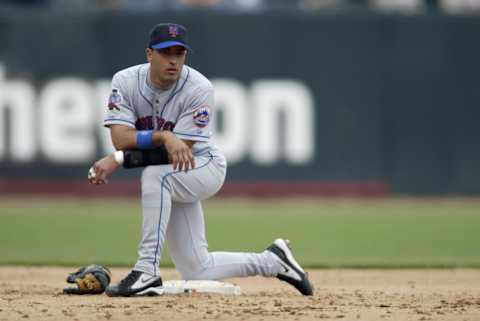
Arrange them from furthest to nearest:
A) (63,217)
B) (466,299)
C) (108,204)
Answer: (108,204), (63,217), (466,299)

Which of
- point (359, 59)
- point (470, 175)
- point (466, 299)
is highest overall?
point (359, 59)

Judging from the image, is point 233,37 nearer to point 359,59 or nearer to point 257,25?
point 257,25

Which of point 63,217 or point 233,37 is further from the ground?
point 233,37

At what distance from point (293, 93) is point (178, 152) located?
→ 8.70 metres

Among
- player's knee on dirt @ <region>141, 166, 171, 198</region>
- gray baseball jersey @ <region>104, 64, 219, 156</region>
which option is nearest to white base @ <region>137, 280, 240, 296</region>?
player's knee on dirt @ <region>141, 166, 171, 198</region>

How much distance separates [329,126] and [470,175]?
2098 mm

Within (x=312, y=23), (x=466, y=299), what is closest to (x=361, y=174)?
(x=312, y=23)

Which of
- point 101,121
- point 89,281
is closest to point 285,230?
point 101,121

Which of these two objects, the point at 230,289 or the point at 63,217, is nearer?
the point at 230,289

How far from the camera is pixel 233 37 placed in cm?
1448

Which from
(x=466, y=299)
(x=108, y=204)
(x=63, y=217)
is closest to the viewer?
(x=466, y=299)

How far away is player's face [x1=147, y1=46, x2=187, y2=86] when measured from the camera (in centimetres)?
591

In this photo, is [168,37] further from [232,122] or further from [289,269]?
[232,122]

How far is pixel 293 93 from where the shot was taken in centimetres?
1433
